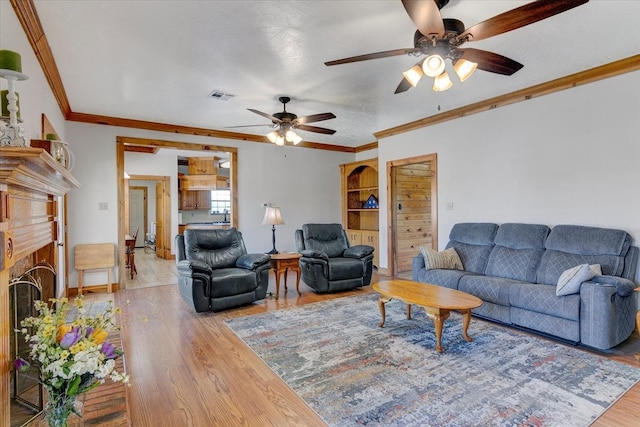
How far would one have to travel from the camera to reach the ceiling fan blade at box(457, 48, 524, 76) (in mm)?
2377

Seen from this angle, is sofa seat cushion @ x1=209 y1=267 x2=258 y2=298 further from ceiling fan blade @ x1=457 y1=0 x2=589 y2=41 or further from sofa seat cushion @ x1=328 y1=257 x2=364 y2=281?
ceiling fan blade @ x1=457 y1=0 x2=589 y2=41

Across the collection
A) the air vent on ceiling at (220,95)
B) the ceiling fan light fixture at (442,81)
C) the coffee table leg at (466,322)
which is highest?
the air vent on ceiling at (220,95)

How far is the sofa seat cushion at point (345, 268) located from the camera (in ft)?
15.5

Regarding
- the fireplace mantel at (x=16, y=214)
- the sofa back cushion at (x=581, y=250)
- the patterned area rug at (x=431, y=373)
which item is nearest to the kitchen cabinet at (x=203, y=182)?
the patterned area rug at (x=431, y=373)

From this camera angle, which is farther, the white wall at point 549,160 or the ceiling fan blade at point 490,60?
the white wall at point 549,160

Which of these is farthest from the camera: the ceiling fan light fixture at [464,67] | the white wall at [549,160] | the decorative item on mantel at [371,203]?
the decorative item on mantel at [371,203]

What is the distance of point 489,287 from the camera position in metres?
3.52

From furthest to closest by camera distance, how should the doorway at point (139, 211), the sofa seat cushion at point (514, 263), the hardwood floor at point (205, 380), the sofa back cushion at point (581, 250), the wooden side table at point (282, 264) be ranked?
the doorway at point (139, 211), the wooden side table at point (282, 264), the sofa seat cushion at point (514, 263), the sofa back cushion at point (581, 250), the hardwood floor at point (205, 380)

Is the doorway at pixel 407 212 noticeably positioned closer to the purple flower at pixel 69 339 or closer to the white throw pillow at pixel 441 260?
the white throw pillow at pixel 441 260

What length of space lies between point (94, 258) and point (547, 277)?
5.80 m

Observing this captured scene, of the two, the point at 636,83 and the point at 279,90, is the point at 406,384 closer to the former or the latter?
the point at 279,90

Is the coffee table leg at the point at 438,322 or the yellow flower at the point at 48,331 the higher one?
the yellow flower at the point at 48,331

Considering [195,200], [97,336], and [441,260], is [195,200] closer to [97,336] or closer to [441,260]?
[441,260]

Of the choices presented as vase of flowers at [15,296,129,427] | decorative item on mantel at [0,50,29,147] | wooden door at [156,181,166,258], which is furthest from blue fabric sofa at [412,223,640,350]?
wooden door at [156,181,166,258]
